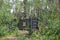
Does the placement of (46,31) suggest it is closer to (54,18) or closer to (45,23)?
(54,18)

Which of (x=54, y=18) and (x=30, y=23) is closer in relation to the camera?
(x=54, y=18)

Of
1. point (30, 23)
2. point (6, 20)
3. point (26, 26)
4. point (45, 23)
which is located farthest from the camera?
point (30, 23)

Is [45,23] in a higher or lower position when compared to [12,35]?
higher

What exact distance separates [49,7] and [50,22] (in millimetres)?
907

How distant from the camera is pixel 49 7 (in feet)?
16.4

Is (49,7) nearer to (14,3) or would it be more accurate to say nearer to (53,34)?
(53,34)

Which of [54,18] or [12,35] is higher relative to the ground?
[54,18]

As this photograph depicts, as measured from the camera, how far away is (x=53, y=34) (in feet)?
13.0

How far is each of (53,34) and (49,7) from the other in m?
1.24

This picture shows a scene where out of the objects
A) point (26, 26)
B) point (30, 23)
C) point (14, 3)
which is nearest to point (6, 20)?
point (14, 3)

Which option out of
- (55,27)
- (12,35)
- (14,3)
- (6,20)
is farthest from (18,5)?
(55,27)

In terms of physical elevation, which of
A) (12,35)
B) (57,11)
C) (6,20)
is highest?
(57,11)

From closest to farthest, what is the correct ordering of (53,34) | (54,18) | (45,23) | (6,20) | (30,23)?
(53,34) < (54,18) < (45,23) < (6,20) < (30,23)

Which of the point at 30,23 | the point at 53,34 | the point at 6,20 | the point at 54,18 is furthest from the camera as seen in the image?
the point at 30,23
